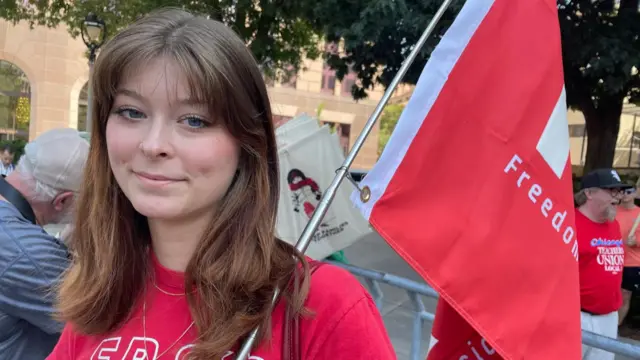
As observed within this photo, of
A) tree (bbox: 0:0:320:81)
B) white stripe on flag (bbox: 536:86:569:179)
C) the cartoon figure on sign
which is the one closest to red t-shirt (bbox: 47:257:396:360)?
white stripe on flag (bbox: 536:86:569:179)

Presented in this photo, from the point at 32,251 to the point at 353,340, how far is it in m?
1.32

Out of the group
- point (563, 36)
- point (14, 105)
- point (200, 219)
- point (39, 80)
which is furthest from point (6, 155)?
point (14, 105)

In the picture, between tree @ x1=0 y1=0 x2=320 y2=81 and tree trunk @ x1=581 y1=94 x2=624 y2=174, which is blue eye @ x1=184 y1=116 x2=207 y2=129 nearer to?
tree @ x1=0 y1=0 x2=320 y2=81

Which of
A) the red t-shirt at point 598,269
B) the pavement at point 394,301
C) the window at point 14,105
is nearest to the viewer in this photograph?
the red t-shirt at point 598,269

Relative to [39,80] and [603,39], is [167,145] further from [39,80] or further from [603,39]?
[39,80]

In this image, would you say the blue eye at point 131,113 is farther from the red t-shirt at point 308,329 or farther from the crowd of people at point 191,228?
the red t-shirt at point 308,329

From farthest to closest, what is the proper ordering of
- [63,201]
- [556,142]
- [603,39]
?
[603,39] → [63,201] → [556,142]

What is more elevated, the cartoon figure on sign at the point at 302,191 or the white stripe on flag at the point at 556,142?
the white stripe on flag at the point at 556,142

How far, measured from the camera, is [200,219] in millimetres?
1316

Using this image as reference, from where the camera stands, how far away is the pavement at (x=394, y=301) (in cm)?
530

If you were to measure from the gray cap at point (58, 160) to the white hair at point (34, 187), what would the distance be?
10 millimetres

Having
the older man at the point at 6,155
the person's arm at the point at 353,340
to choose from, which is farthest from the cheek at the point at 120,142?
the older man at the point at 6,155

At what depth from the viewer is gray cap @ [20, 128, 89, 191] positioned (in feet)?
7.91

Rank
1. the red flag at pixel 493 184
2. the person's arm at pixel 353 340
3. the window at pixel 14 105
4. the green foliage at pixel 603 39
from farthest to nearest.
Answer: the window at pixel 14 105, the green foliage at pixel 603 39, the red flag at pixel 493 184, the person's arm at pixel 353 340
